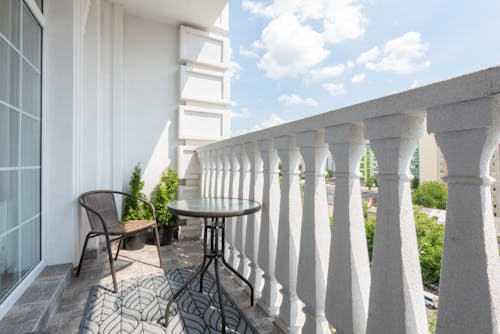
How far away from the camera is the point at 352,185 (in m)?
0.96

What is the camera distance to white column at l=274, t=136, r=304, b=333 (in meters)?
1.36

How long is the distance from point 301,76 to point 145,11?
1105 cm

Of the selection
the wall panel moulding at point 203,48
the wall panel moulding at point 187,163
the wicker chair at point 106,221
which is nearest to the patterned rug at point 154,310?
the wicker chair at point 106,221

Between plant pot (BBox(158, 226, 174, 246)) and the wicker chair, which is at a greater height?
the wicker chair

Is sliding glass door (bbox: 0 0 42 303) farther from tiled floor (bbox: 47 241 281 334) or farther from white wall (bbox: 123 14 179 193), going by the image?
white wall (bbox: 123 14 179 193)

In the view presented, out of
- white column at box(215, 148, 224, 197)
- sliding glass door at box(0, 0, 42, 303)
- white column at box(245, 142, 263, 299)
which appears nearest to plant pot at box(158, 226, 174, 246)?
white column at box(215, 148, 224, 197)

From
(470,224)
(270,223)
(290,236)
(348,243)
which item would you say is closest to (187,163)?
(270,223)

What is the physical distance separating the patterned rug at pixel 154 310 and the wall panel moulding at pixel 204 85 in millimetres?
2617

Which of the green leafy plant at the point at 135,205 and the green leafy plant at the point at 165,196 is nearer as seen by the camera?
the green leafy plant at the point at 135,205

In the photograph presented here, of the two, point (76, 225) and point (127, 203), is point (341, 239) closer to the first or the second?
point (76, 225)

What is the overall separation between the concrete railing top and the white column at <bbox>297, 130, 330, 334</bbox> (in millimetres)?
116

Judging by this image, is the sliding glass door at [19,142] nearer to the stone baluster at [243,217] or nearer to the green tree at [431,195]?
the stone baluster at [243,217]

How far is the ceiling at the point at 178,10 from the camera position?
326 cm

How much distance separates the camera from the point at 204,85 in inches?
148
